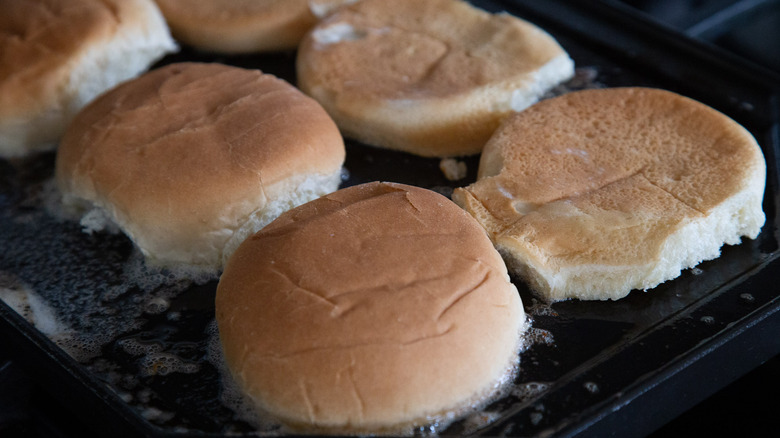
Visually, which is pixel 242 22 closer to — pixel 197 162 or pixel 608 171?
pixel 197 162

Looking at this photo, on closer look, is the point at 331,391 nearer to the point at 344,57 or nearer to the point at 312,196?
the point at 312,196

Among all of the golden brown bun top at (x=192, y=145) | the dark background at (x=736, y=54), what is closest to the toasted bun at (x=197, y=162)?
the golden brown bun top at (x=192, y=145)

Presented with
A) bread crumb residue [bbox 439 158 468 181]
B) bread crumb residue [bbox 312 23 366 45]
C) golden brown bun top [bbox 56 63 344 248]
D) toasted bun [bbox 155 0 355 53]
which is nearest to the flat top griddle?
bread crumb residue [bbox 439 158 468 181]

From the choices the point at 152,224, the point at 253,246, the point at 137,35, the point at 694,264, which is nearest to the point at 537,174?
the point at 694,264

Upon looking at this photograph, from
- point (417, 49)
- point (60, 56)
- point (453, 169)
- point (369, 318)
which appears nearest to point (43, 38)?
point (60, 56)

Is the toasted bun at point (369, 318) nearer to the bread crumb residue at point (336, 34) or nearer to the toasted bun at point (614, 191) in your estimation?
the toasted bun at point (614, 191)

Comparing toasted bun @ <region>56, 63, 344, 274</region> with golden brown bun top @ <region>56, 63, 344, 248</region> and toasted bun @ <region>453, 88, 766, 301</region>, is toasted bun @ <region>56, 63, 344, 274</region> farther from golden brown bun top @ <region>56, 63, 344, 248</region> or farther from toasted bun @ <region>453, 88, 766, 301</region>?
toasted bun @ <region>453, 88, 766, 301</region>
